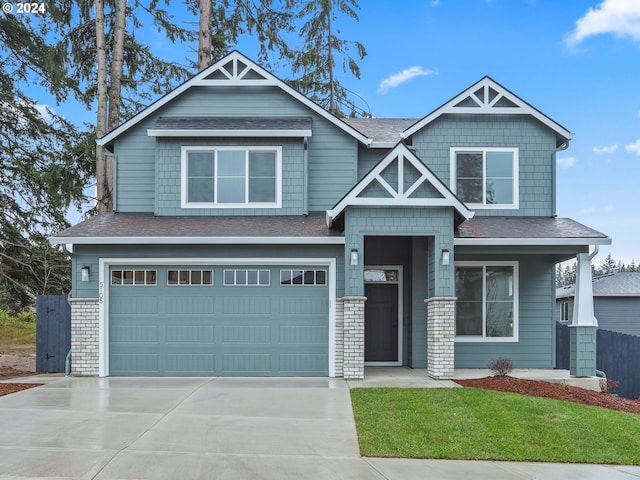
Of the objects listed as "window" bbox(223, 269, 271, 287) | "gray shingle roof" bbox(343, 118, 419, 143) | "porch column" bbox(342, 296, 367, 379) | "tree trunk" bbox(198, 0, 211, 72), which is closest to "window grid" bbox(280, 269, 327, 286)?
"window" bbox(223, 269, 271, 287)

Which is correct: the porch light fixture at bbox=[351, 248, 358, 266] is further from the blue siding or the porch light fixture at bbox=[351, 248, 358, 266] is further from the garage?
the blue siding

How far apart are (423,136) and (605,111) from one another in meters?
10.1

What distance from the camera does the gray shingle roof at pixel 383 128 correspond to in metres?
14.6

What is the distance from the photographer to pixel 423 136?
14078 mm

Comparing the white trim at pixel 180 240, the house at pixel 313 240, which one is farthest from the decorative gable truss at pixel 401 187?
the white trim at pixel 180 240

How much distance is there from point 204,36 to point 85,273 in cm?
1020

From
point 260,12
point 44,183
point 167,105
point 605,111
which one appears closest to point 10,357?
point 44,183

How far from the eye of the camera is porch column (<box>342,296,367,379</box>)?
11.8 metres

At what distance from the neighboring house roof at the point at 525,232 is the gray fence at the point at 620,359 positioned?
2.99 metres

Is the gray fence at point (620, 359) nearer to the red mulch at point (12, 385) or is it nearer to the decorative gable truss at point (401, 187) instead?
the decorative gable truss at point (401, 187)

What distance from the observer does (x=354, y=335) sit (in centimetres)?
1175

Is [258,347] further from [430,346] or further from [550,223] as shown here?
[550,223]

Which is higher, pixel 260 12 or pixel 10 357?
pixel 260 12

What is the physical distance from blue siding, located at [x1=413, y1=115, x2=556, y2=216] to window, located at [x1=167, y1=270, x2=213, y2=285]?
566 cm
